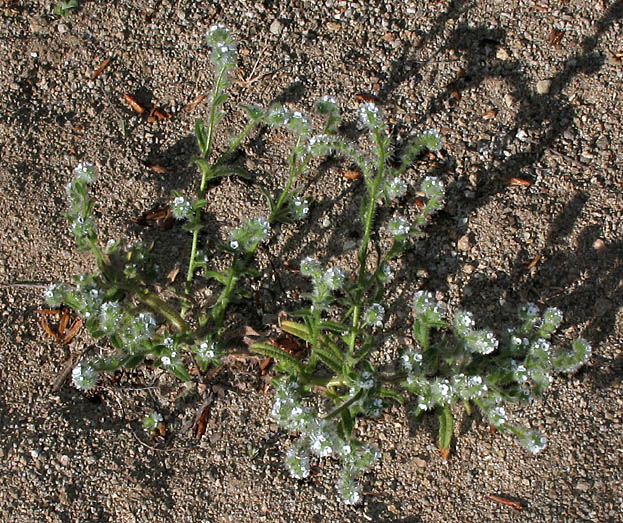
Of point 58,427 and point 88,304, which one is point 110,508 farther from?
point 88,304

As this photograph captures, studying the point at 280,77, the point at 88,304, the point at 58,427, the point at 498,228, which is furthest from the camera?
the point at 280,77

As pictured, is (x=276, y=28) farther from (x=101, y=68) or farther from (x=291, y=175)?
(x=291, y=175)

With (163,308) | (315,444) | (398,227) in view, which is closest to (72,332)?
(163,308)

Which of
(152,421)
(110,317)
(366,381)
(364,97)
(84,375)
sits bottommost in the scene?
(152,421)

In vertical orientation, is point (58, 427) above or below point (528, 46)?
below

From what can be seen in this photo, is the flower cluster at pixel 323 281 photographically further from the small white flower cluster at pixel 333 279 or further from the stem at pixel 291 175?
the stem at pixel 291 175

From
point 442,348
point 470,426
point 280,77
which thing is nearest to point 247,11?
point 280,77

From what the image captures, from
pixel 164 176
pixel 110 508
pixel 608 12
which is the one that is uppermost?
pixel 608 12
